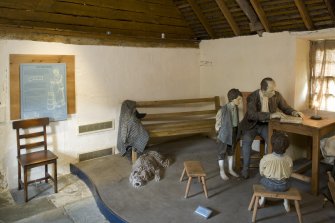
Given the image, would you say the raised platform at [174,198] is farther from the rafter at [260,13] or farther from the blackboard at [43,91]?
the rafter at [260,13]

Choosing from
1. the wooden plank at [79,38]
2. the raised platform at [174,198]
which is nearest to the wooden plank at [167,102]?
the wooden plank at [79,38]

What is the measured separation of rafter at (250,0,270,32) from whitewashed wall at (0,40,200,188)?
1827mm

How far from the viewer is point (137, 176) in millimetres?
4078

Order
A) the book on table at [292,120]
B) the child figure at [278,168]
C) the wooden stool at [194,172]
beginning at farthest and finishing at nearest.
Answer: the book on table at [292,120] → the wooden stool at [194,172] → the child figure at [278,168]

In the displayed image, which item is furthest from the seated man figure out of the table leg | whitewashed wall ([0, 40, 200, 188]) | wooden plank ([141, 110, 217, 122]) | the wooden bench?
whitewashed wall ([0, 40, 200, 188])

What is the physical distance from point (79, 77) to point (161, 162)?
→ 1.90 metres

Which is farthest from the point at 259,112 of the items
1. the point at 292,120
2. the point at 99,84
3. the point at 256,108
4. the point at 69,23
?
the point at 69,23

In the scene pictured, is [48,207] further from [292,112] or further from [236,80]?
[236,80]

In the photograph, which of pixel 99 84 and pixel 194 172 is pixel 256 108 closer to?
pixel 194 172

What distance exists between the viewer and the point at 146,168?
169 inches

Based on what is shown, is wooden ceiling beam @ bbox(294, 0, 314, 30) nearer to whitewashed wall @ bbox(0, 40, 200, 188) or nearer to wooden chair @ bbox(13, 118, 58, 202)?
whitewashed wall @ bbox(0, 40, 200, 188)

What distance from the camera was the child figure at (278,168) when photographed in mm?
2959

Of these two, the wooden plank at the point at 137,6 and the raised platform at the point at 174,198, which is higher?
the wooden plank at the point at 137,6

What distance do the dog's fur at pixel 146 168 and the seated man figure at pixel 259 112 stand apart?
1.26m
